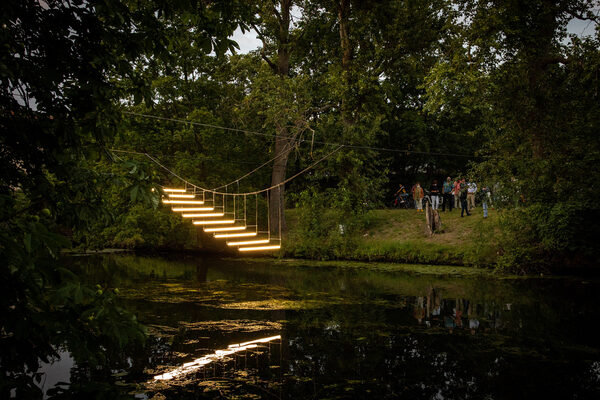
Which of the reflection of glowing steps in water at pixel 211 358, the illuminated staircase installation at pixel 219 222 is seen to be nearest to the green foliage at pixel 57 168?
the reflection of glowing steps in water at pixel 211 358

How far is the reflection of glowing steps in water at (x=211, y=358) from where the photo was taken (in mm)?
5973

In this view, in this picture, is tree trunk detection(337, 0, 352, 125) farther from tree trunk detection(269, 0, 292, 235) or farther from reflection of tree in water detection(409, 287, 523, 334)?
reflection of tree in water detection(409, 287, 523, 334)

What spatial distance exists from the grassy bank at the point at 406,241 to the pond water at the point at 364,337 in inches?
98.3

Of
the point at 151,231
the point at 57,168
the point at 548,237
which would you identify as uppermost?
the point at 57,168

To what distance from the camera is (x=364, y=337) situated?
793 centimetres

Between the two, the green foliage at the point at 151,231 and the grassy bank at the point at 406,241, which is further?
the green foliage at the point at 151,231

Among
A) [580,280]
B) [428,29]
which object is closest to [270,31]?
[428,29]

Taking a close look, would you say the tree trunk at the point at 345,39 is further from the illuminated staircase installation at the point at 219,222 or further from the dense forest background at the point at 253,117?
the illuminated staircase installation at the point at 219,222

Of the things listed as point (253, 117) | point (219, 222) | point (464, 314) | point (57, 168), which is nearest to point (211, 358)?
point (57, 168)

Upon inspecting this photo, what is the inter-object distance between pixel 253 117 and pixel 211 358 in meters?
16.1

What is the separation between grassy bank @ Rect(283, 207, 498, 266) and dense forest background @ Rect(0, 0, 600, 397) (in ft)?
3.00

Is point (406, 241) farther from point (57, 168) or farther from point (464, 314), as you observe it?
point (57, 168)

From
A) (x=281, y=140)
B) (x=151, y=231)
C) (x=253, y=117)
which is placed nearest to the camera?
(x=253, y=117)

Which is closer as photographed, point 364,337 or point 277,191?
point 364,337
